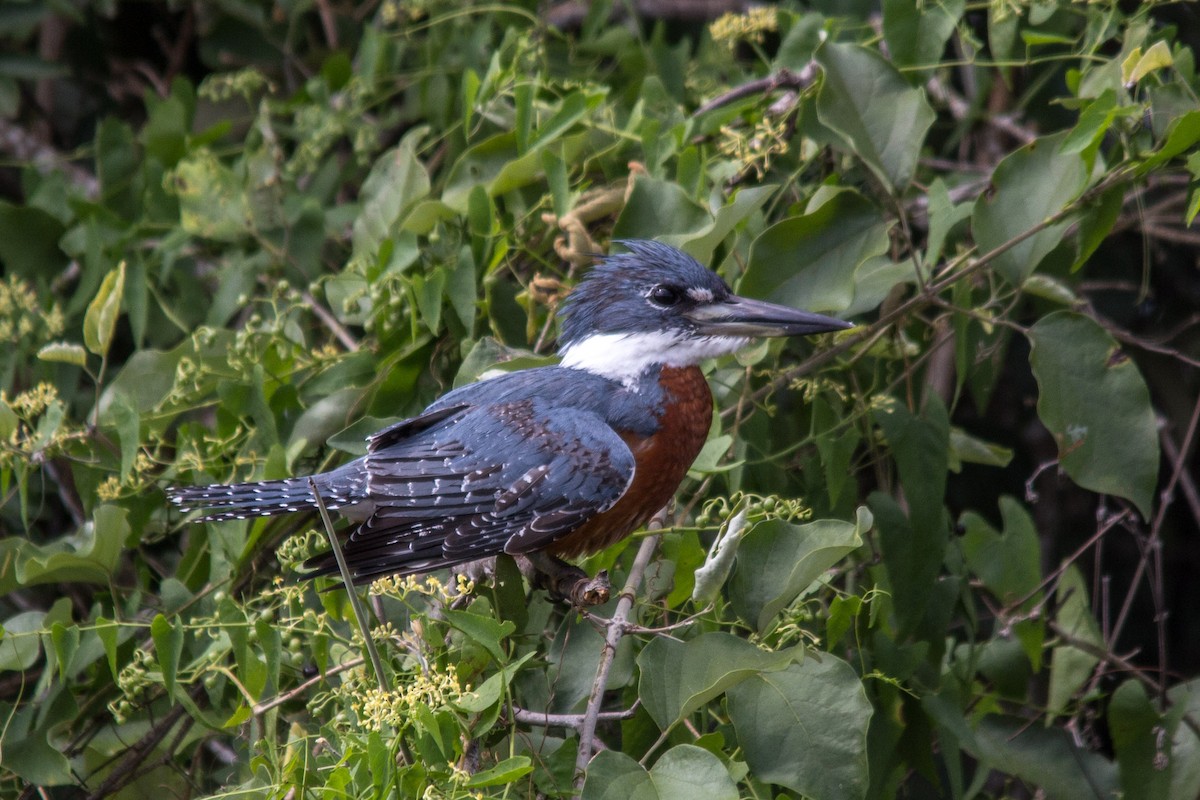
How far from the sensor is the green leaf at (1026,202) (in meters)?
2.36

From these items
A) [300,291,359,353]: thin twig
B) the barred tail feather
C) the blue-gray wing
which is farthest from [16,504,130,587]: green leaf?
[300,291,359,353]: thin twig

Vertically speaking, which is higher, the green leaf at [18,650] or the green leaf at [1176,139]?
the green leaf at [1176,139]

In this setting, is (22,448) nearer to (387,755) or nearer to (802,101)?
(387,755)

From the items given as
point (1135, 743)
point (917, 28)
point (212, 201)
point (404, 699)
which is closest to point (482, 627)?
point (404, 699)

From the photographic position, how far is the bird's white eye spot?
2.74m

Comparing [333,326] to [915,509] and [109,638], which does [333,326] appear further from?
[915,509]

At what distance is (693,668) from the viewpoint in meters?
1.84

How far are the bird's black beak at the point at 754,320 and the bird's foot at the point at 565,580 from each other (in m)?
0.61

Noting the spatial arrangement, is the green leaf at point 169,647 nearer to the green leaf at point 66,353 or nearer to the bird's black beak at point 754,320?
the green leaf at point 66,353

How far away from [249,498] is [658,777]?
3.56 ft

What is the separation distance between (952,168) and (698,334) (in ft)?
3.82

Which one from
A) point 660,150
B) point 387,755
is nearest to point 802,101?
point 660,150

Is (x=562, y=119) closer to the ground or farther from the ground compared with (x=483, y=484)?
farther from the ground

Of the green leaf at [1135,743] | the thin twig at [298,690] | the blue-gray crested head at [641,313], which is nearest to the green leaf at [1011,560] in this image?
the green leaf at [1135,743]
